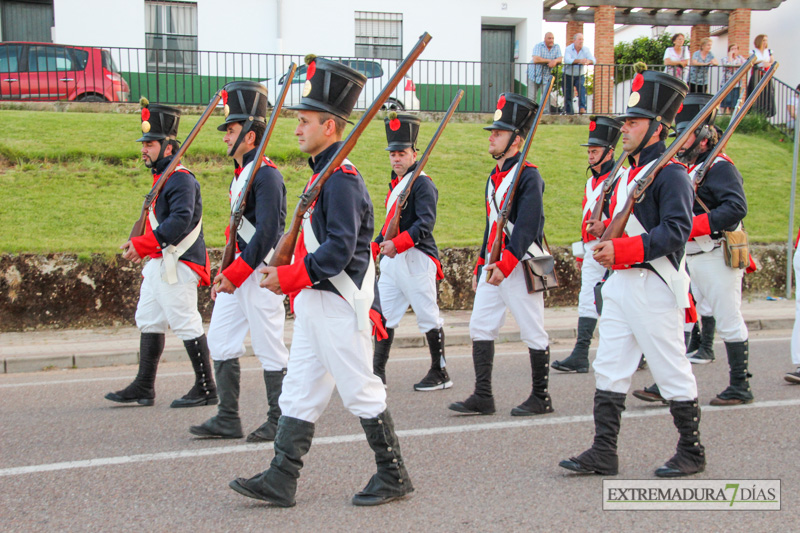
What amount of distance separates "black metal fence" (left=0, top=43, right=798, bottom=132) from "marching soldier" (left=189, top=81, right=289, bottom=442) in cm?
1039

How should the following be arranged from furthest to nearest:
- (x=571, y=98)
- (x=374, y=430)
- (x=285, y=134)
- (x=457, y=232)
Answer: (x=571, y=98) < (x=285, y=134) < (x=457, y=232) < (x=374, y=430)

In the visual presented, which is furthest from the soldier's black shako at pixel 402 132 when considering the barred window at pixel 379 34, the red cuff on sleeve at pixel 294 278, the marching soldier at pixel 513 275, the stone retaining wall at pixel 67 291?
the barred window at pixel 379 34

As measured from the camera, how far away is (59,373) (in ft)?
25.3

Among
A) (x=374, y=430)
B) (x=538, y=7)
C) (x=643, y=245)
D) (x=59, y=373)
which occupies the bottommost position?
(x=59, y=373)

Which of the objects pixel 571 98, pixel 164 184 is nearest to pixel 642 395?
pixel 164 184

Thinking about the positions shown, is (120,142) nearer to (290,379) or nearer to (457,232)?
(457,232)

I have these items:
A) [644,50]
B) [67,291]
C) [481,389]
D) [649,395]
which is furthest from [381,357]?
[644,50]

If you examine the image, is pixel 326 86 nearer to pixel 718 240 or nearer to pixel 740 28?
pixel 718 240

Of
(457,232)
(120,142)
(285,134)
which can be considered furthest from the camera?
(285,134)

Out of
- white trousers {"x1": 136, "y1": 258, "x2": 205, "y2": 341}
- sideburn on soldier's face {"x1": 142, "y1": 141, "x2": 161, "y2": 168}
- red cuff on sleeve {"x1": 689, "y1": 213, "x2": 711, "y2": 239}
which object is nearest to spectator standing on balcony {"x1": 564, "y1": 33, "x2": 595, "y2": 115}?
red cuff on sleeve {"x1": 689, "y1": 213, "x2": 711, "y2": 239}

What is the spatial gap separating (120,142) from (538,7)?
1477cm

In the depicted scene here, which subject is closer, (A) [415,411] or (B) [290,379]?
(B) [290,379]

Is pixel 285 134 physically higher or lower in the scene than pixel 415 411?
higher

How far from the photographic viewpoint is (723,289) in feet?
20.3
